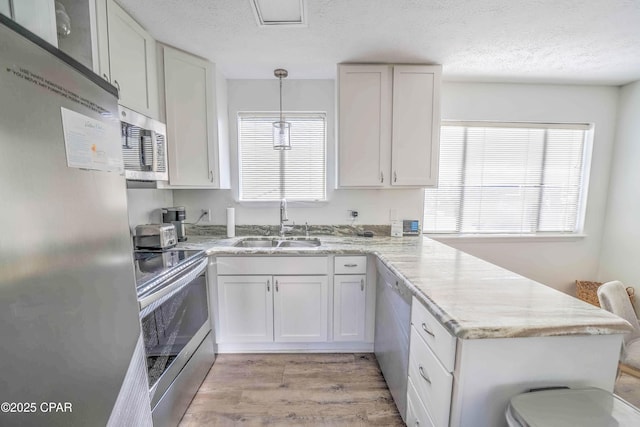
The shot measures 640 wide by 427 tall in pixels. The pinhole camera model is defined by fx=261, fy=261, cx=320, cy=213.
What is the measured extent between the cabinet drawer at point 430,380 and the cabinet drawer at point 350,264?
805 millimetres

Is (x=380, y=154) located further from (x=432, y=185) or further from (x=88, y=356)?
(x=88, y=356)

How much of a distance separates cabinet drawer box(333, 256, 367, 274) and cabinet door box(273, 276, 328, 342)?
143 mm

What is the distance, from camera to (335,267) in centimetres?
212

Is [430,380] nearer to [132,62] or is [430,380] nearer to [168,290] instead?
[168,290]

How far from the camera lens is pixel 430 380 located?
3.73ft

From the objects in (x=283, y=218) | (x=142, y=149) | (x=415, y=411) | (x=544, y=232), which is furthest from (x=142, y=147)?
(x=544, y=232)

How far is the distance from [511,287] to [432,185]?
1.28 m

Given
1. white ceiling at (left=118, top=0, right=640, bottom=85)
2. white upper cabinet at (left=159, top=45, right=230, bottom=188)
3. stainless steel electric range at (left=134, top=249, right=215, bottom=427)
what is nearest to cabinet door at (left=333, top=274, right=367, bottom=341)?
stainless steel electric range at (left=134, top=249, right=215, bottom=427)

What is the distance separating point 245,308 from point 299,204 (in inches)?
43.6

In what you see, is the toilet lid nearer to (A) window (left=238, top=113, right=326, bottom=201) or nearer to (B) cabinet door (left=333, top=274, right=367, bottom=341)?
(B) cabinet door (left=333, top=274, right=367, bottom=341)

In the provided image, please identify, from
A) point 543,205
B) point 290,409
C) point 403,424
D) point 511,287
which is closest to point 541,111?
point 543,205

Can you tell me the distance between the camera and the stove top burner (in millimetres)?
1373

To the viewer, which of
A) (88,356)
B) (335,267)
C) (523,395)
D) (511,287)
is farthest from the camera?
(335,267)

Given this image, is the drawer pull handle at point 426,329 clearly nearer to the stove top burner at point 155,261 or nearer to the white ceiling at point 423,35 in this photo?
the stove top burner at point 155,261
